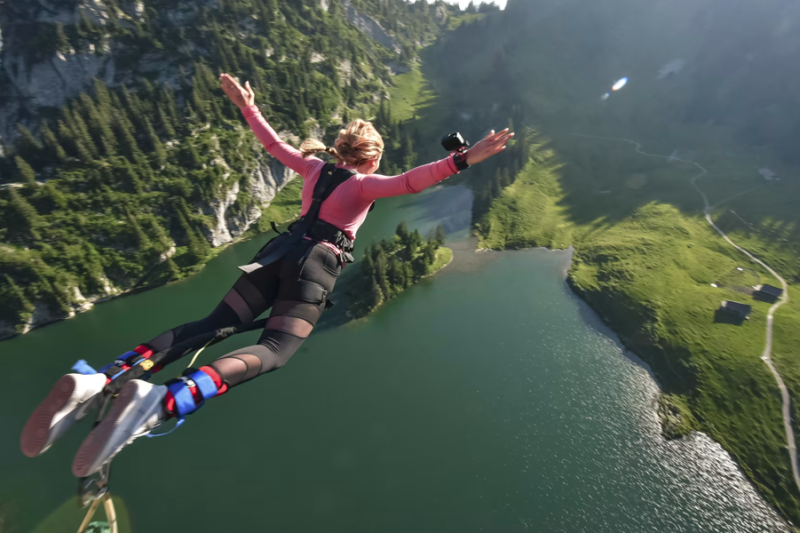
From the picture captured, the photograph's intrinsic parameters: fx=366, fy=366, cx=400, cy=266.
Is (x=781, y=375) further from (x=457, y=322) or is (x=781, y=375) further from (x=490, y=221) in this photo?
(x=490, y=221)

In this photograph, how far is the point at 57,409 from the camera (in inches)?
123

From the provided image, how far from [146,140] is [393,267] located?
49.6 m

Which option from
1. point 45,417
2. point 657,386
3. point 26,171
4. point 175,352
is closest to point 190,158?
point 26,171

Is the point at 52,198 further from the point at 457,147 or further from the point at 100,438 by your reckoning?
the point at 457,147

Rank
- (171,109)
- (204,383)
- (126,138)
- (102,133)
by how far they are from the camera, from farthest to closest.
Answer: (171,109)
(126,138)
(102,133)
(204,383)

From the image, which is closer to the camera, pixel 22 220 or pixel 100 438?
pixel 100 438

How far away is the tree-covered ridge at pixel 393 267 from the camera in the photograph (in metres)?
42.2

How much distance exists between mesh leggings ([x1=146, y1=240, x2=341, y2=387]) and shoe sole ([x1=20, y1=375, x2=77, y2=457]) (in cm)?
77

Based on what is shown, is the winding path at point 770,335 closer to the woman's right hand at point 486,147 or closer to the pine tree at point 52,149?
the woman's right hand at point 486,147

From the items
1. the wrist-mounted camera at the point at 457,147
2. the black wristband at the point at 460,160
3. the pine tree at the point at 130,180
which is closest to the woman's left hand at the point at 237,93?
the wrist-mounted camera at the point at 457,147

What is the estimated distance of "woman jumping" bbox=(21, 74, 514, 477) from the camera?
2.85m

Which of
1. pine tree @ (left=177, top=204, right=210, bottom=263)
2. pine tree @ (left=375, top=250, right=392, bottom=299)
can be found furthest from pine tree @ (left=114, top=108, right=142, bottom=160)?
pine tree @ (left=375, top=250, right=392, bottom=299)

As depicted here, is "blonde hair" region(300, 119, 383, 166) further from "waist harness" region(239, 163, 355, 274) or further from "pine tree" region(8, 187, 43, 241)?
"pine tree" region(8, 187, 43, 241)

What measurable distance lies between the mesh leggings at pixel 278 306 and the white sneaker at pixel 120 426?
71 centimetres
